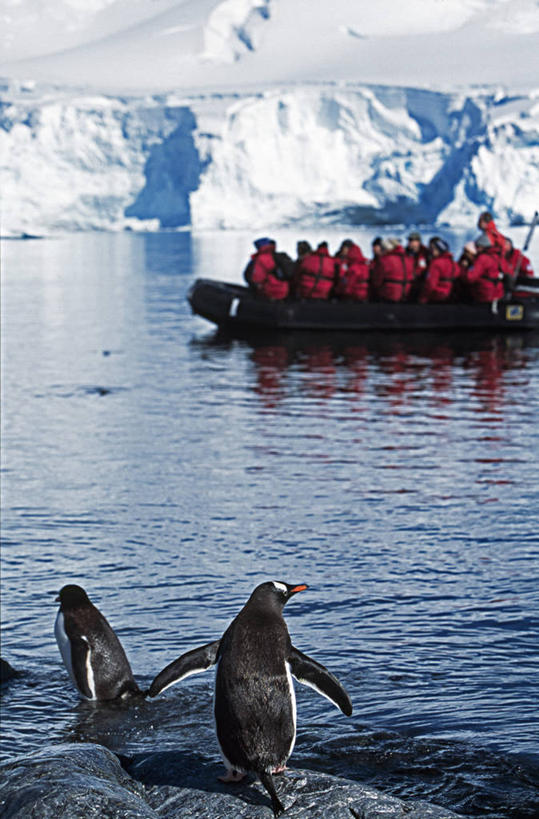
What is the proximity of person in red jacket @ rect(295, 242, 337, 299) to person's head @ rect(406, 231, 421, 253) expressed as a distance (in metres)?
1.63

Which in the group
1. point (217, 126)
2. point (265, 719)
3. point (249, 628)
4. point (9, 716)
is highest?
point (217, 126)

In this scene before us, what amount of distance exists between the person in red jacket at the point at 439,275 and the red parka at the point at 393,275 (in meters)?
0.37

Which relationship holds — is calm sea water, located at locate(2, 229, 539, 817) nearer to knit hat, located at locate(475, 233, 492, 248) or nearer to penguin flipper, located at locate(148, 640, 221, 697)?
penguin flipper, located at locate(148, 640, 221, 697)

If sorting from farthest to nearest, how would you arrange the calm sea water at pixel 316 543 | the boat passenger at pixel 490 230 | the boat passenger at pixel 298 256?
1. the boat passenger at pixel 298 256
2. the boat passenger at pixel 490 230
3. the calm sea water at pixel 316 543

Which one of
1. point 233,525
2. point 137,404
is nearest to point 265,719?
point 233,525

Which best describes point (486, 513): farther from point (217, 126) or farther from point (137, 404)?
point (217, 126)

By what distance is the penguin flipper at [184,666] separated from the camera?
5.03 meters

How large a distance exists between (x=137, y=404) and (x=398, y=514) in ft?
26.0

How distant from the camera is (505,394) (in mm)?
17766

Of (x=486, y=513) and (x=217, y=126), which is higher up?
(x=217, y=126)

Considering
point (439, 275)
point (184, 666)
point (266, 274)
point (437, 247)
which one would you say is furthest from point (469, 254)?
point (184, 666)

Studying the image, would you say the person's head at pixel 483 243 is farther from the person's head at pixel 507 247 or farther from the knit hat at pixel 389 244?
the knit hat at pixel 389 244

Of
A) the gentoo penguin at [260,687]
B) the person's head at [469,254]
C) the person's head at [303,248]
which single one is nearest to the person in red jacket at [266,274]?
the person's head at [303,248]

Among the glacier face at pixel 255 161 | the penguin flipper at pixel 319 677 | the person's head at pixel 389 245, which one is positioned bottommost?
the penguin flipper at pixel 319 677
